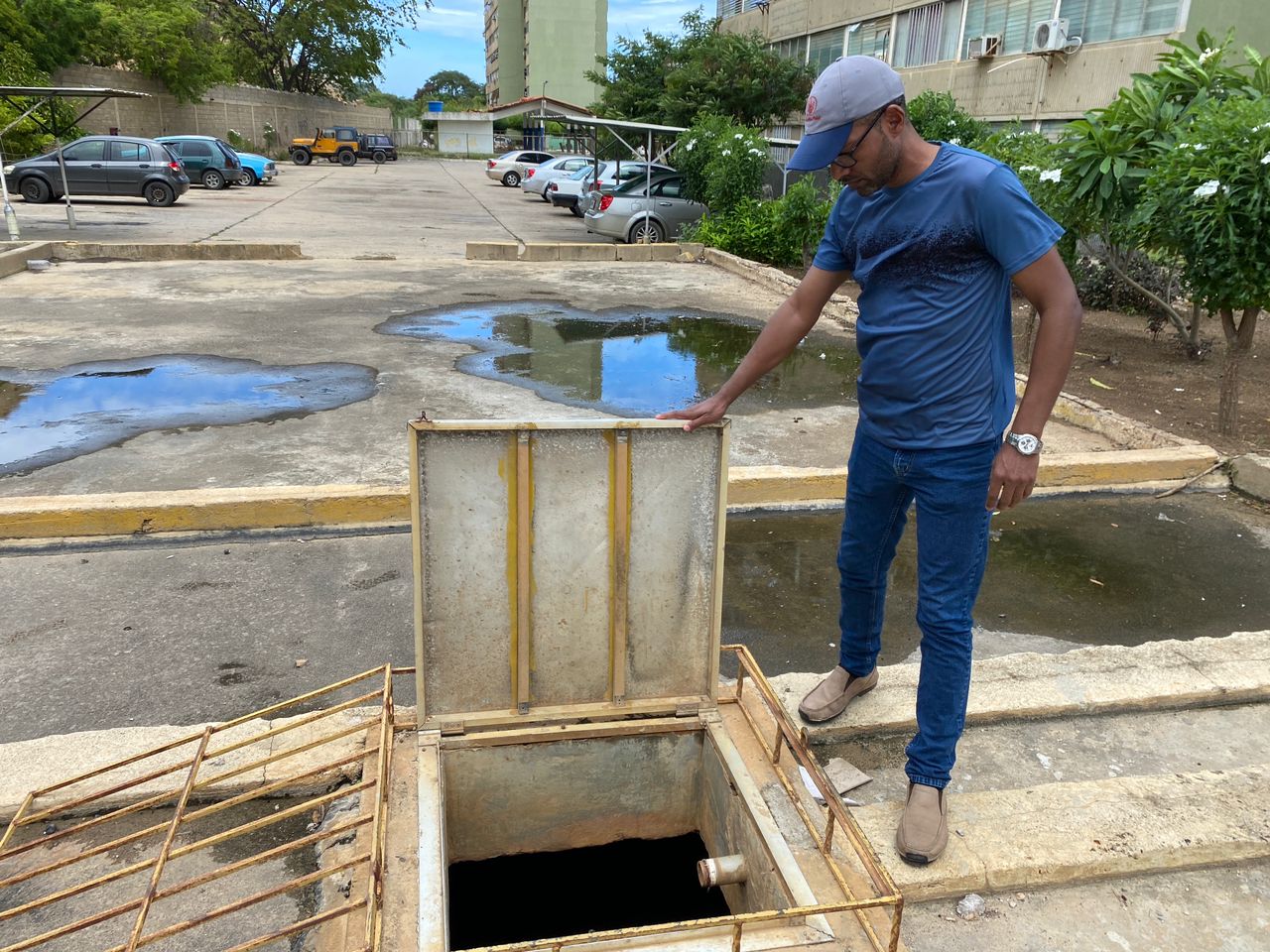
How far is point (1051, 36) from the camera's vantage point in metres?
16.3

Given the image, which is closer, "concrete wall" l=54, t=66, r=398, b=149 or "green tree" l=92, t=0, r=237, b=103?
"green tree" l=92, t=0, r=237, b=103

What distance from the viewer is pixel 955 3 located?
2019 cm

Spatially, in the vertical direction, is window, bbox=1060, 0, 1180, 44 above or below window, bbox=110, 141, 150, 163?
above

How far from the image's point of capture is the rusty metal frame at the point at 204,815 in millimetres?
2102

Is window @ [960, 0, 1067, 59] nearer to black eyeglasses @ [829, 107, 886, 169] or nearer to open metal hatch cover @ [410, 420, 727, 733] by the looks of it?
black eyeglasses @ [829, 107, 886, 169]

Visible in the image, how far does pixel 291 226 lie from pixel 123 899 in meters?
18.9

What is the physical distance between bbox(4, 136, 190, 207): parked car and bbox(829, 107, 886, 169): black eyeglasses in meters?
23.0

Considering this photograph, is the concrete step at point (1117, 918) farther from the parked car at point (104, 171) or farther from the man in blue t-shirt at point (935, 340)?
the parked car at point (104, 171)

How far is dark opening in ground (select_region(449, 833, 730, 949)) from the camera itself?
112 inches

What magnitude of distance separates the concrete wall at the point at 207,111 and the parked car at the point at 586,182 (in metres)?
19.5

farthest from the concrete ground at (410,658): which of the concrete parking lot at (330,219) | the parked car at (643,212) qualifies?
the parked car at (643,212)

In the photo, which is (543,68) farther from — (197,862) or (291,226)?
(197,862)

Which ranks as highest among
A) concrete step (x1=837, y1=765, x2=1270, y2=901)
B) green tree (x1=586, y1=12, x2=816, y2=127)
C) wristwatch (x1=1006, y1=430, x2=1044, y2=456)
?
green tree (x1=586, y1=12, x2=816, y2=127)

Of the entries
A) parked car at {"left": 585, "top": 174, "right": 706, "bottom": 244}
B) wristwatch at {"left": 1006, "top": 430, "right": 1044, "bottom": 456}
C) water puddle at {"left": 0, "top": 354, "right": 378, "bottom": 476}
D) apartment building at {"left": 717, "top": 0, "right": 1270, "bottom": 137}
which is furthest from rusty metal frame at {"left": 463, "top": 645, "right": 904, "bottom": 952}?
parked car at {"left": 585, "top": 174, "right": 706, "bottom": 244}
